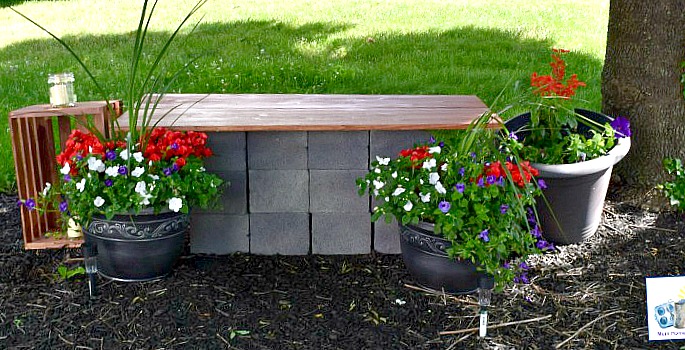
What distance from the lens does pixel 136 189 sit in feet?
9.84

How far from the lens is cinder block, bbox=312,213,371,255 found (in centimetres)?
353

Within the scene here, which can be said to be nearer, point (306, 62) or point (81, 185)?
point (81, 185)

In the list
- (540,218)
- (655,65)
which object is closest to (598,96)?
(655,65)

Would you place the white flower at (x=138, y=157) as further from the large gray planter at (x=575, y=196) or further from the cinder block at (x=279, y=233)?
the large gray planter at (x=575, y=196)

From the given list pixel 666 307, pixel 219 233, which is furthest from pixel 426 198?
pixel 219 233

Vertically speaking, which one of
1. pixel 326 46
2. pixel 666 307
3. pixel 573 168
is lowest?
pixel 666 307

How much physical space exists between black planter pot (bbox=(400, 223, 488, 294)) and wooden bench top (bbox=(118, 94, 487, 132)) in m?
0.47

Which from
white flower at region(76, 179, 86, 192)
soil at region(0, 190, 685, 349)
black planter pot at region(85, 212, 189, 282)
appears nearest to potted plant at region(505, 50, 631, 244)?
soil at region(0, 190, 685, 349)

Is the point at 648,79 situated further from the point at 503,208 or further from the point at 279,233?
the point at 279,233

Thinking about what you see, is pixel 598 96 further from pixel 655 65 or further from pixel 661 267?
pixel 661 267

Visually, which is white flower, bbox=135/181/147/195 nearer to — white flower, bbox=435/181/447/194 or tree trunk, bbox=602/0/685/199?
white flower, bbox=435/181/447/194

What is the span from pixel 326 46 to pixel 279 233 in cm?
443

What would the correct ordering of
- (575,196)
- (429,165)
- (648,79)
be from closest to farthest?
1. (429,165)
2. (575,196)
3. (648,79)

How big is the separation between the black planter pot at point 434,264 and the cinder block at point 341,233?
1.26 feet
